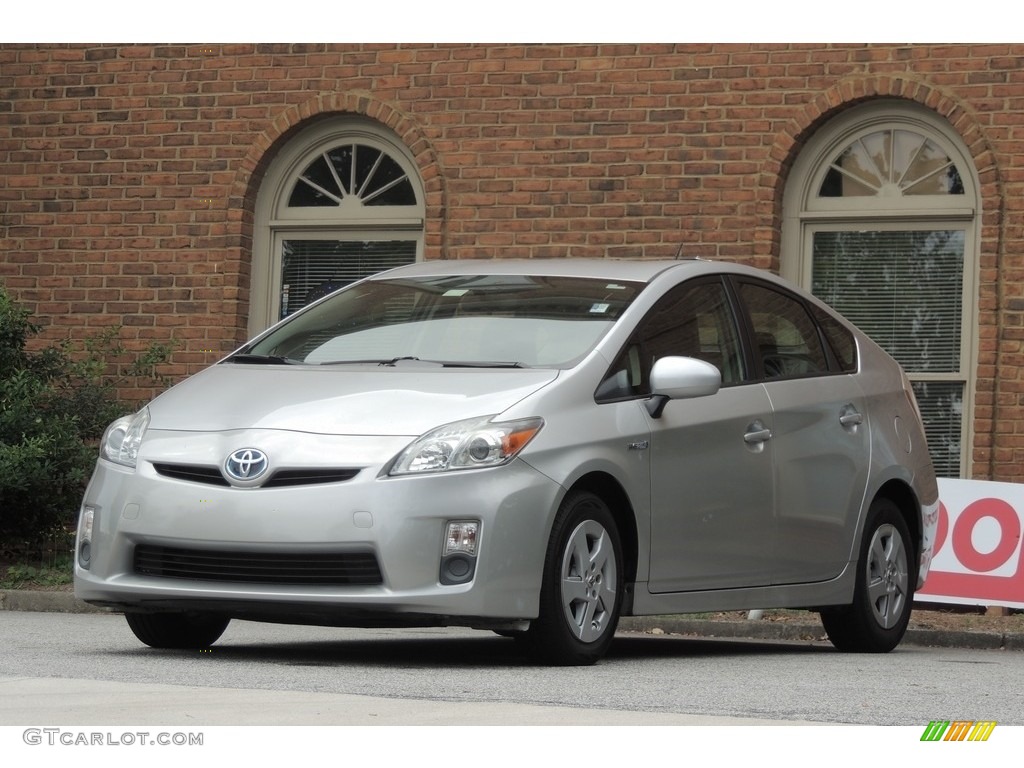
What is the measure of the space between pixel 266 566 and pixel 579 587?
113 cm

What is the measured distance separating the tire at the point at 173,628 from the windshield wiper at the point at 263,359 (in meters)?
1.02

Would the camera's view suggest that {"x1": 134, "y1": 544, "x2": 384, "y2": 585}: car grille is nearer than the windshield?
Yes

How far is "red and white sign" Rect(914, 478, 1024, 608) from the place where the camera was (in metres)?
12.0

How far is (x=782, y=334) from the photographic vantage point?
877 centimetres

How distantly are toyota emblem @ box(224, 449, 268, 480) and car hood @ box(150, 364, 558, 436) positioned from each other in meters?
0.13

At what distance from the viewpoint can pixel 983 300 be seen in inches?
531

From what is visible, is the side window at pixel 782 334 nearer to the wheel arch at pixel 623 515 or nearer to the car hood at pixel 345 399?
the wheel arch at pixel 623 515

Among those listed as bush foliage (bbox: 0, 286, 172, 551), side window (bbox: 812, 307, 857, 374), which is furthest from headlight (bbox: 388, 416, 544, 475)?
bush foliage (bbox: 0, 286, 172, 551)

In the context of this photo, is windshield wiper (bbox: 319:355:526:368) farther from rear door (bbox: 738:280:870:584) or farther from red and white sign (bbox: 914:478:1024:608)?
red and white sign (bbox: 914:478:1024:608)

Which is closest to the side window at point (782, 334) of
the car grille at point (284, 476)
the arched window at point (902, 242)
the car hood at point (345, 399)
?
the car hood at point (345, 399)

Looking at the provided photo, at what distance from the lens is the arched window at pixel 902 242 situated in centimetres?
1386

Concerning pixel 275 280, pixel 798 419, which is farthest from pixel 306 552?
pixel 275 280

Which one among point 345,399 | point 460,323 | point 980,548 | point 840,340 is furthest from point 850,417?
point 980,548

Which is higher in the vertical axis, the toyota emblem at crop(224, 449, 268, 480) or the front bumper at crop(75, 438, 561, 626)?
the toyota emblem at crop(224, 449, 268, 480)
